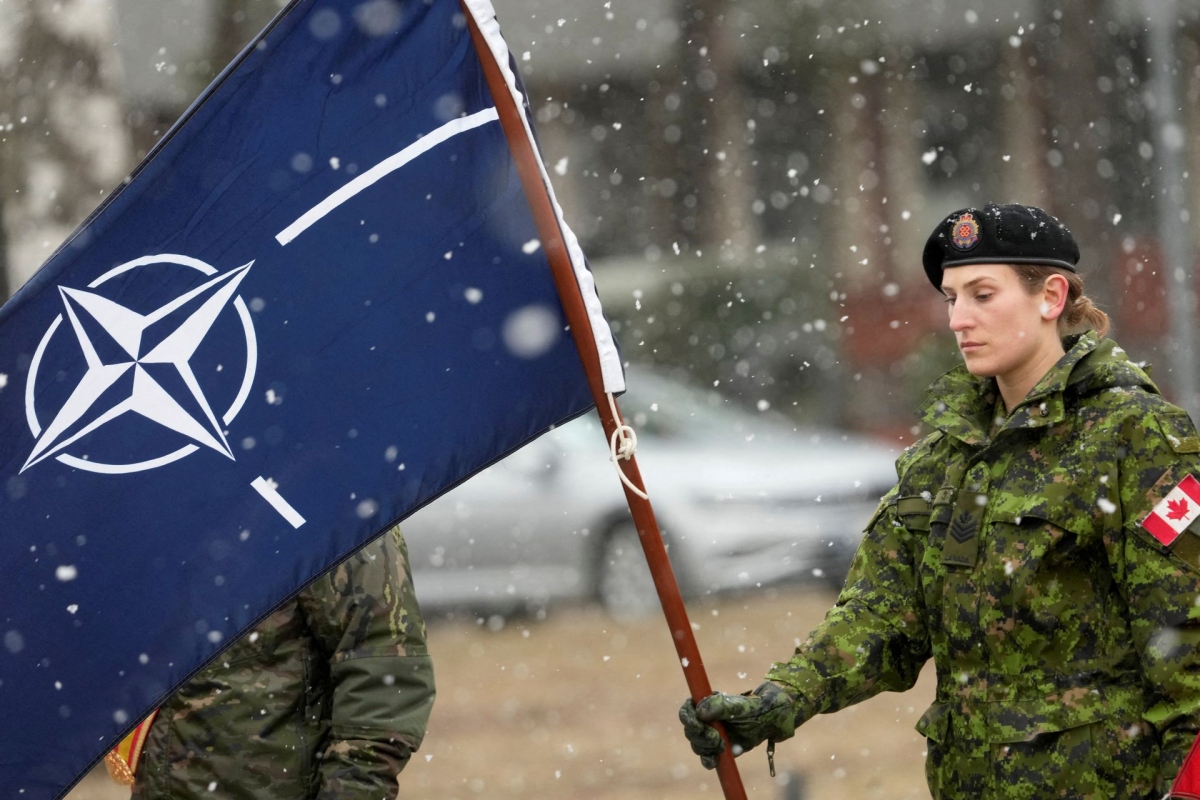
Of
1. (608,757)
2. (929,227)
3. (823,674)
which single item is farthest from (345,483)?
(929,227)

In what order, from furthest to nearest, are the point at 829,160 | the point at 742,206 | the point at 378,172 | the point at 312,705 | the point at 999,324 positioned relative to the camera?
the point at 829,160 < the point at 742,206 < the point at 312,705 < the point at 378,172 < the point at 999,324


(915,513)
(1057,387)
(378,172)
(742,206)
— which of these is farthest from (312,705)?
(742,206)

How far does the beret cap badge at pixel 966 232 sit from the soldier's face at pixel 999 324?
5cm

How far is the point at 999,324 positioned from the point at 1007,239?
0.51 feet

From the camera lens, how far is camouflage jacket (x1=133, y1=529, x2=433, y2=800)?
123 inches

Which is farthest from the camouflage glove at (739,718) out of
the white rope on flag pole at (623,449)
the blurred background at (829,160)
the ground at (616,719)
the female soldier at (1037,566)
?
the blurred background at (829,160)

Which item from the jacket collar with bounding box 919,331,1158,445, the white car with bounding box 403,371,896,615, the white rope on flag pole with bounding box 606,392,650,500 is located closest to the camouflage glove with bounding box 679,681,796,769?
the white rope on flag pole with bounding box 606,392,650,500

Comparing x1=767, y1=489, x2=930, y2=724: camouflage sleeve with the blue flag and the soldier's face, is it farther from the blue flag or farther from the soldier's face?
the blue flag

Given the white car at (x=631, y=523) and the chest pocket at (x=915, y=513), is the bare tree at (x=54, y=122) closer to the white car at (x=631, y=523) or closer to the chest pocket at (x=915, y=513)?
the white car at (x=631, y=523)

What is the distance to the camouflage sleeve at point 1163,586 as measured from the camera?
2.67 meters

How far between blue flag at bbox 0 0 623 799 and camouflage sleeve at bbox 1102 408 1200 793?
0.97 metres

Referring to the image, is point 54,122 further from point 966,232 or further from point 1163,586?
point 1163,586

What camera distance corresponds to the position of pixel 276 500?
9.80 feet

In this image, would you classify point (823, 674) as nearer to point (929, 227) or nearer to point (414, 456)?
point (414, 456)
